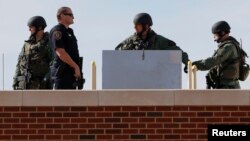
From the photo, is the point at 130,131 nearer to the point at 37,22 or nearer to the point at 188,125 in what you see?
the point at 188,125

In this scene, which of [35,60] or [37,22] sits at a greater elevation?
[37,22]

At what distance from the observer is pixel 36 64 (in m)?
12.8

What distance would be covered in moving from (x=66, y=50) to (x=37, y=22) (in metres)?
1.89

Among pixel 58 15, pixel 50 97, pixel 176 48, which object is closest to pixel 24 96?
pixel 50 97

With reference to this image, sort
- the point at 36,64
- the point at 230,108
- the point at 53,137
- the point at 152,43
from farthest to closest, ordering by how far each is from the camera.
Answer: the point at 36,64 → the point at 152,43 → the point at 53,137 → the point at 230,108

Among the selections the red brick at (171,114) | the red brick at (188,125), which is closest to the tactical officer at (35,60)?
the red brick at (171,114)

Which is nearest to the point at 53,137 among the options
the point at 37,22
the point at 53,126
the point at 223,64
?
the point at 53,126

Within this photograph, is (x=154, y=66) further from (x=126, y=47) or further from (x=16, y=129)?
(x=16, y=129)

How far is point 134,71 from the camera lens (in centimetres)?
1167

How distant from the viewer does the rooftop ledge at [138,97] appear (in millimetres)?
10977

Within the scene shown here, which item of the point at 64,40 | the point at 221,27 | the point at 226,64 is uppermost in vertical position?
the point at 221,27

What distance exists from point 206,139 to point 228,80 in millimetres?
1331

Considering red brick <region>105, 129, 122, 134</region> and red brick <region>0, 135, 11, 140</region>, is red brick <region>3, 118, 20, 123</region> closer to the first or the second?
red brick <region>0, 135, 11, 140</region>

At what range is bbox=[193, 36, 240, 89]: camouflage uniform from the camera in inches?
468
